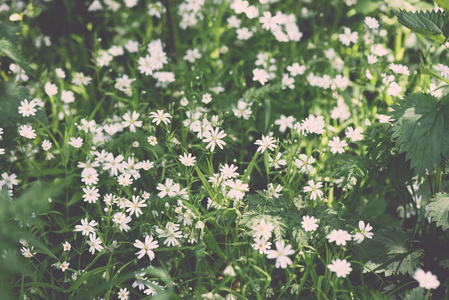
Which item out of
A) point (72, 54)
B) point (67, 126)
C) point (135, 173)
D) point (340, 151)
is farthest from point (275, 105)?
point (72, 54)

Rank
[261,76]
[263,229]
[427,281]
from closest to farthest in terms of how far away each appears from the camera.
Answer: [427,281], [263,229], [261,76]

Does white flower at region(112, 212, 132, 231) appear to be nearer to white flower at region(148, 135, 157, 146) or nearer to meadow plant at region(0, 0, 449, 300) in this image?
meadow plant at region(0, 0, 449, 300)

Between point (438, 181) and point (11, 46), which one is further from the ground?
point (11, 46)

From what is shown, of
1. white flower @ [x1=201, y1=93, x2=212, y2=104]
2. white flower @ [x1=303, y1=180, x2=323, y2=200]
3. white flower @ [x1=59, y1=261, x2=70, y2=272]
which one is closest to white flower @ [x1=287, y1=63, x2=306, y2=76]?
white flower @ [x1=201, y1=93, x2=212, y2=104]

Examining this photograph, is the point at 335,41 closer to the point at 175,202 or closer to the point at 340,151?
the point at 340,151

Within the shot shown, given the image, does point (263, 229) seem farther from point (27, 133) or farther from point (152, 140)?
point (27, 133)

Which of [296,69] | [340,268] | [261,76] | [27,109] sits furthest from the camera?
[296,69]

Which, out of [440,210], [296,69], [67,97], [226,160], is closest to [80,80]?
[67,97]
